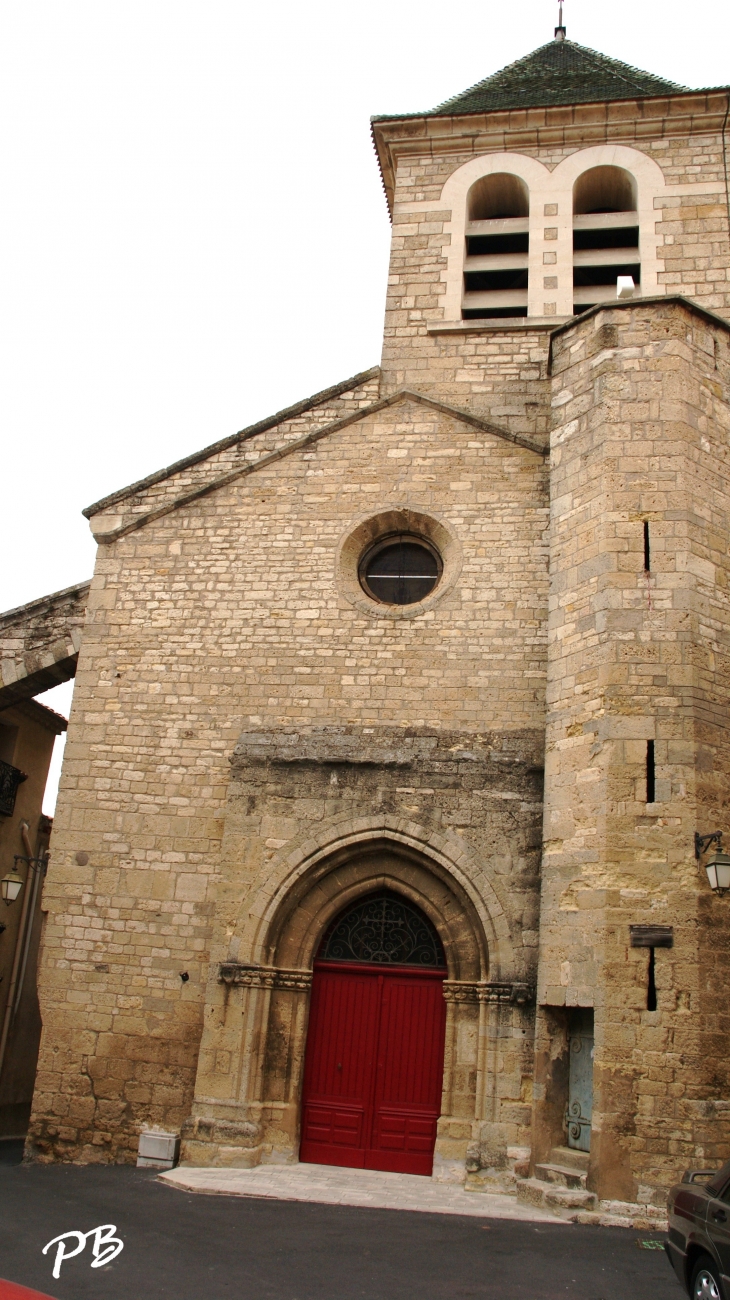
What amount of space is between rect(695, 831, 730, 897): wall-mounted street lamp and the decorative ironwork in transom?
8.07ft

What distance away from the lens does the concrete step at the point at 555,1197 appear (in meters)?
6.71

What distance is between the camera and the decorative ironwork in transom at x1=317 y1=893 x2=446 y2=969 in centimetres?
864

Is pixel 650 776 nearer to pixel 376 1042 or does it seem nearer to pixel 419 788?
pixel 419 788

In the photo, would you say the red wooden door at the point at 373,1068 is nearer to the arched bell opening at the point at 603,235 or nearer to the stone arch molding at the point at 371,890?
the stone arch molding at the point at 371,890

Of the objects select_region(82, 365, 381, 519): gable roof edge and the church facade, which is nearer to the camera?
the church facade

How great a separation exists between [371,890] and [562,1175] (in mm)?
2616

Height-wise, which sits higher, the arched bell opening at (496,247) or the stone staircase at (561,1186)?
the arched bell opening at (496,247)

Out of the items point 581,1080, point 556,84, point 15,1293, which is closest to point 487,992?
point 581,1080

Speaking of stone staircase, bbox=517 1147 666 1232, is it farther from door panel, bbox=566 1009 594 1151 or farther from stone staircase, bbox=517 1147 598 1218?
door panel, bbox=566 1009 594 1151

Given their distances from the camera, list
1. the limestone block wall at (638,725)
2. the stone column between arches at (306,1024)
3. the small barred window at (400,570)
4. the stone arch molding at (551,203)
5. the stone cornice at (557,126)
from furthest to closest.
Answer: the stone cornice at (557,126)
the stone arch molding at (551,203)
the small barred window at (400,570)
the stone column between arches at (306,1024)
the limestone block wall at (638,725)

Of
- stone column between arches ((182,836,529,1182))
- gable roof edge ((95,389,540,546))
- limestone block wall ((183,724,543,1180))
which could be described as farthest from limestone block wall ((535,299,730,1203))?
gable roof edge ((95,389,540,546))

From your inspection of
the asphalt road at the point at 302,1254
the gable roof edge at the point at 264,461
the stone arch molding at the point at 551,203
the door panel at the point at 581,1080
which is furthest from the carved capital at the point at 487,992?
the stone arch molding at the point at 551,203

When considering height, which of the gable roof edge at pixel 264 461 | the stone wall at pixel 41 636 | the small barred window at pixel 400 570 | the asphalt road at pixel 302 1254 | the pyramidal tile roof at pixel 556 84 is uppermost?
the pyramidal tile roof at pixel 556 84

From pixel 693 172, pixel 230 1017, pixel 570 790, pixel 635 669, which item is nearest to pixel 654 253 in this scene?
pixel 693 172
